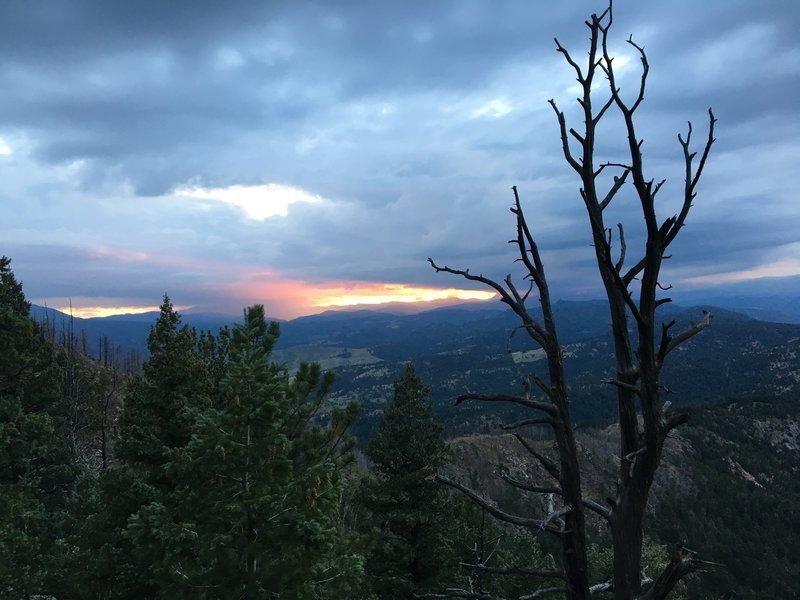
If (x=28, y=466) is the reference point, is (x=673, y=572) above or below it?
above

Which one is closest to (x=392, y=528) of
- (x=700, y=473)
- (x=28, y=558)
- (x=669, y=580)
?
(x=28, y=558)

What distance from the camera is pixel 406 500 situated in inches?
768

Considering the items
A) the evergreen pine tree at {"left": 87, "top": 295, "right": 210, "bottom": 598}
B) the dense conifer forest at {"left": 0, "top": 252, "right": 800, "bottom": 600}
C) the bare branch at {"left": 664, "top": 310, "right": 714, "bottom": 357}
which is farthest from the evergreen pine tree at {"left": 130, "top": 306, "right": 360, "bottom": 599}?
the bare branch at {"left": 664, "top": 310, "right": 714, "bottom": 357}

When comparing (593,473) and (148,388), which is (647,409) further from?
(593,473)

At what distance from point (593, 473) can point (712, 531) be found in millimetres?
27359

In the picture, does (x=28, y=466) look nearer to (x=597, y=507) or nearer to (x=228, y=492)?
(x=228, y=492)

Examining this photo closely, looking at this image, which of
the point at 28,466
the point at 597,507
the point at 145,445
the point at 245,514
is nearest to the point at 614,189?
the point at 597,507

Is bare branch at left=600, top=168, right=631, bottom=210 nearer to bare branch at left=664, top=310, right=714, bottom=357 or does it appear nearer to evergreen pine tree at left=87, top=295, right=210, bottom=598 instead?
bare branch at left=664, top=310, right=714, bottom=357

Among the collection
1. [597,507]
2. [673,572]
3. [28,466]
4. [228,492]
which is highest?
[597,507]

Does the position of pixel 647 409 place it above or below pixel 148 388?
above

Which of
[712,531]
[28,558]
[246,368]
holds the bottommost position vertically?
[712,531]

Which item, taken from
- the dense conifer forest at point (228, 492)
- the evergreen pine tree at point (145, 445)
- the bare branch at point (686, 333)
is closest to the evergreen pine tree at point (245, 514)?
the dense conifer forest at point (228, 492)

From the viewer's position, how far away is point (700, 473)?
12888 centimetres

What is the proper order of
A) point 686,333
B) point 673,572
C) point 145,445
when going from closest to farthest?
point 673,572
point 686,333
point 145,445
